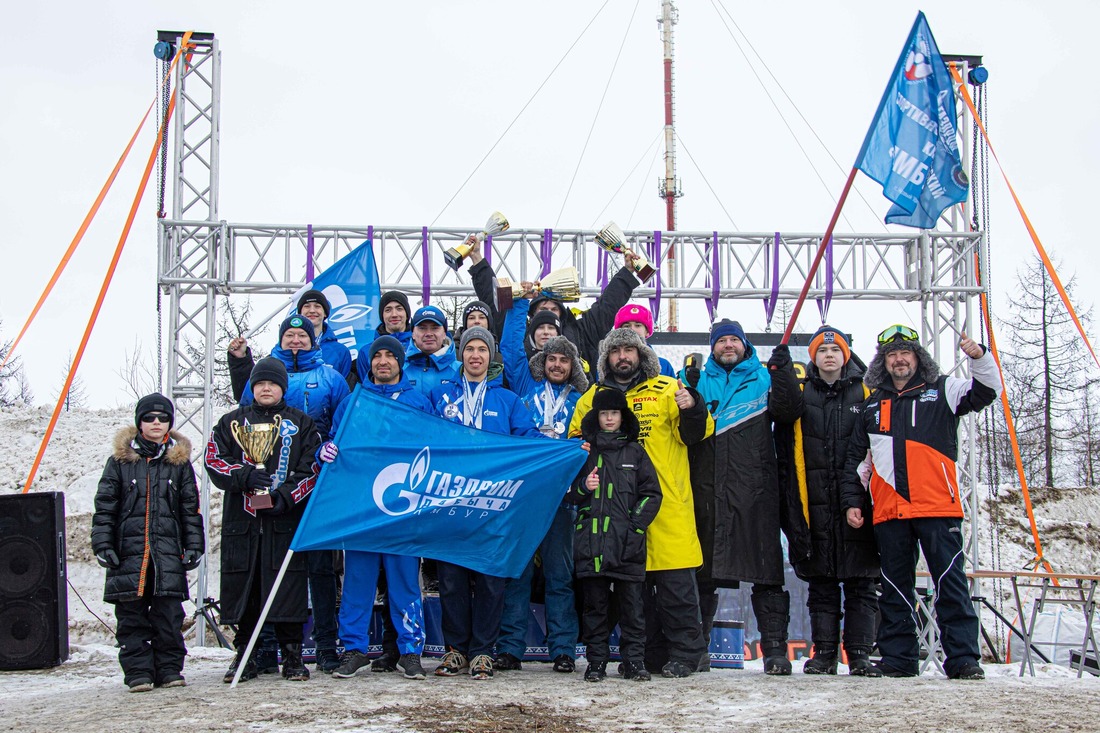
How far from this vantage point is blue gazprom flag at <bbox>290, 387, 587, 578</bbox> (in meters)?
5.54

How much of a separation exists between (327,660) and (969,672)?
347 centimetres

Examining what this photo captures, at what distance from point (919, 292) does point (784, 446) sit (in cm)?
628

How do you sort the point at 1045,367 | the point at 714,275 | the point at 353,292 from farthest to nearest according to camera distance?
the point at 1045,367 → the point at 714,275 → the point at 353,292

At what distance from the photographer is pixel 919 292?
11734 mm

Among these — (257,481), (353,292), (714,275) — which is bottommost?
(257,481)

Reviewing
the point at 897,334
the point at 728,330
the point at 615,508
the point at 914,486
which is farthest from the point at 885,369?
the point at 615,508

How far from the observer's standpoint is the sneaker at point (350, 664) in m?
5.43

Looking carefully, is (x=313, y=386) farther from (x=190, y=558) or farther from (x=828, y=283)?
(x=828, y=283)

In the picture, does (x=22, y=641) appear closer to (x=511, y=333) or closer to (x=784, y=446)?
(x=511, y=333)

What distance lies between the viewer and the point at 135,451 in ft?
18.1

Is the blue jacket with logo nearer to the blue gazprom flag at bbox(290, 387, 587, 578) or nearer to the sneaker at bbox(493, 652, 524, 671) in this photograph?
the blue gazprom flag at bbox(290, 387, 587, 578)

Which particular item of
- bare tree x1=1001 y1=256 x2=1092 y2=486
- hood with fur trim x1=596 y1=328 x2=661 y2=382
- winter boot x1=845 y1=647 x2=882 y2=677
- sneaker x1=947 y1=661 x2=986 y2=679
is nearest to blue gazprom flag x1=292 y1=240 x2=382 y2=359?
hood with fur trim x1=596 y1=328 x2=661 y2=382

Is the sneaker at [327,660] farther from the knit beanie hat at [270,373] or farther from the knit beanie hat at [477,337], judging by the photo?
the knit beanie hat at [477,337]

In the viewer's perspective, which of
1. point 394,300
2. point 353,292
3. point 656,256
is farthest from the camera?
point 656,256
